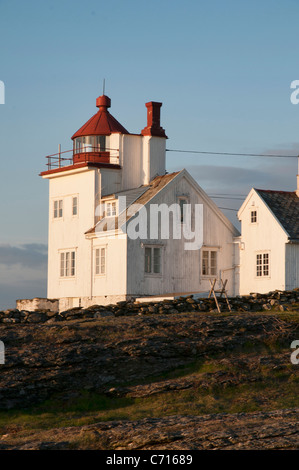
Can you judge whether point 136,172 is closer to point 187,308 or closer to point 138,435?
point 187,308

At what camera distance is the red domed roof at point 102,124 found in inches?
1725

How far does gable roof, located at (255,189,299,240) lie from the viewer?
127ft

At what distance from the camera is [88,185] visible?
1661 inches

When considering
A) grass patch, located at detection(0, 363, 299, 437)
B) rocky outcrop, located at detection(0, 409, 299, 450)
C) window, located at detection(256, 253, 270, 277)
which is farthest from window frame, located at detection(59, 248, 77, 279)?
rocky outcrop, located at detection(0, 409, 299, 450)

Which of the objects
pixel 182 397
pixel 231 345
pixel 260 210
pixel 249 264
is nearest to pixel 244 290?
pixel 249 264

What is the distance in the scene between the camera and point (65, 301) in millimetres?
42219

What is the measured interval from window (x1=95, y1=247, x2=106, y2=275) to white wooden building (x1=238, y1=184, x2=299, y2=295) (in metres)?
6.99

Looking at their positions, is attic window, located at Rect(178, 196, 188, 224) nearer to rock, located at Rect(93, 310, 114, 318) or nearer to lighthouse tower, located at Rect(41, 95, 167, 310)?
lighthouse tower, located at Rect(41, 95, 167, 310)

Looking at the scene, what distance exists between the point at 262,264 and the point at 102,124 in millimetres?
12177

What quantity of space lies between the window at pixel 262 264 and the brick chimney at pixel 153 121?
29.5ft

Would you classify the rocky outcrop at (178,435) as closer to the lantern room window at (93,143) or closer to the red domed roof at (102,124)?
the lantern room window at (93,143)

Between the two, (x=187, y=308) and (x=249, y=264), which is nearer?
(x=187, y=308)

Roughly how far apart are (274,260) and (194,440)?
888 inches

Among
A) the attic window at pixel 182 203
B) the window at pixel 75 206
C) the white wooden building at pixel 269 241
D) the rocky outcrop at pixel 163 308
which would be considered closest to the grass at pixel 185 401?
the rocky outcrop at pixel 163 308
